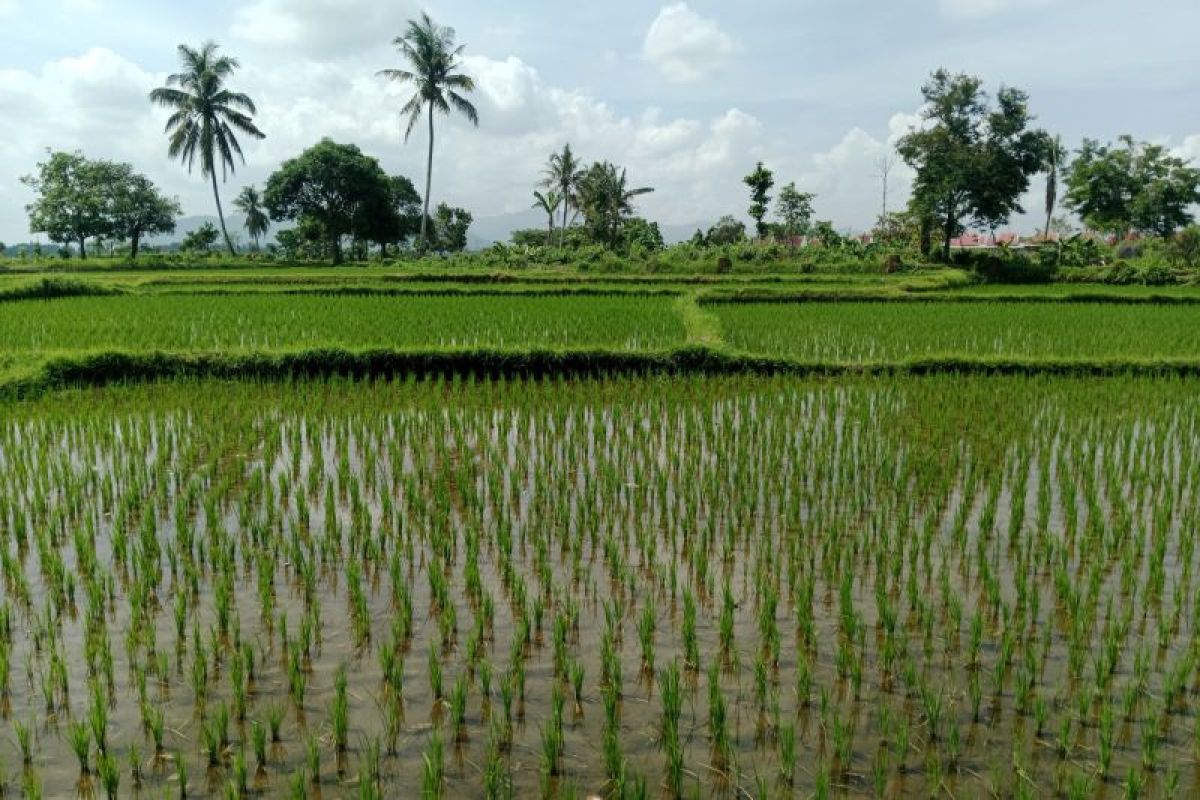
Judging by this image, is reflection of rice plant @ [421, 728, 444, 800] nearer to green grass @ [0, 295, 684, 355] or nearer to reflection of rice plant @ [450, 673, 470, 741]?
reflection of rice plant @ [450, 673, 470, 741]

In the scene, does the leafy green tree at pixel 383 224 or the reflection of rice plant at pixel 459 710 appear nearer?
the reflection of rice plant at pixel 459 710

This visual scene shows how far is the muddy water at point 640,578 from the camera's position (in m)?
2.71

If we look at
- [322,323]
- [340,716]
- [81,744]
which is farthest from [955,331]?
[81,744]

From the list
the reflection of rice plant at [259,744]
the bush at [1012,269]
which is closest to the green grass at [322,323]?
the reflection of rice plant at [259,744]

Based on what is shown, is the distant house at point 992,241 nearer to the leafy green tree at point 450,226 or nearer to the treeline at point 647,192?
the treeline at point 647,192

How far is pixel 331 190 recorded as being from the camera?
32.7m

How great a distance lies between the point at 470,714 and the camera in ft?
9.55

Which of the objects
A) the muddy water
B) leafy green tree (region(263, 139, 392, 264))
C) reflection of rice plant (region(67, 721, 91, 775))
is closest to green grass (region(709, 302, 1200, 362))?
the muddy water

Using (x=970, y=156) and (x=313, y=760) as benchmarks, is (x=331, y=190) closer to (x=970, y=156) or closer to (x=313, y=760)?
(x=970, y=156)

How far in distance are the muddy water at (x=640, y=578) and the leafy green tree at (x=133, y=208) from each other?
3030 centimetres

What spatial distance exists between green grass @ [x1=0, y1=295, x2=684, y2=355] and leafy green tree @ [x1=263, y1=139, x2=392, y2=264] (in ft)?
61.2

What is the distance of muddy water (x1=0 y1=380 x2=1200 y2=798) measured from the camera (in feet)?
8.87

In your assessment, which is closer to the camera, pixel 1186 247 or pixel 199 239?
pixel 1186 247

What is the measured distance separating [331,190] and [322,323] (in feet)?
76.7
